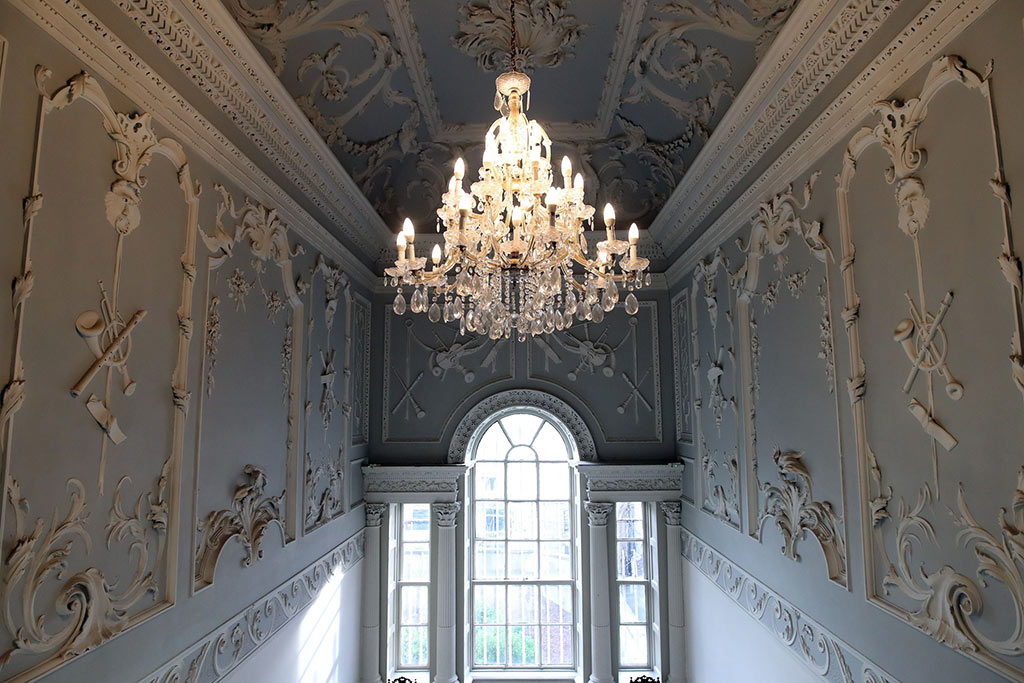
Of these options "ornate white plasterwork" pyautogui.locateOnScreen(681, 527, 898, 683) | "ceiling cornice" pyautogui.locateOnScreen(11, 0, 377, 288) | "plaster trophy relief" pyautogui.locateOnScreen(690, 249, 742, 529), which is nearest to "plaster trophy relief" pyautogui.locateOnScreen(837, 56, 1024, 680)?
"ornate white plasterwork" pyautogui.locateOnScreen(681, 527, 898, 683)

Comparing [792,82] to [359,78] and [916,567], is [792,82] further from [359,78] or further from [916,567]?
[359,78]

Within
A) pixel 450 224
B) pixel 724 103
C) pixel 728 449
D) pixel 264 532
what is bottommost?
pixel 264 532

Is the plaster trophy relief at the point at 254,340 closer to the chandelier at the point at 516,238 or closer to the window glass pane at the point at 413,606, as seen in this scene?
the chandelier at the point at 516,238

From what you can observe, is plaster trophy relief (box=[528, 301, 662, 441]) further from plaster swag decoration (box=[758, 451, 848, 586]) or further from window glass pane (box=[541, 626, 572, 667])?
plaster swag decoration (box=[758, 451, 848, 586])

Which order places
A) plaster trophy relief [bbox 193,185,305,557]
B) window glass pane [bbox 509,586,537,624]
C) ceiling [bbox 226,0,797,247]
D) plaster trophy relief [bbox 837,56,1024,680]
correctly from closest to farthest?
plaster trophy relief [bbox 837,56,1024,680] → plaster trophy relief [bbox 193,185,305,557] → ceiling [bbox 226,0,797,247] → window glass pane [bbox 509,586,537,624]

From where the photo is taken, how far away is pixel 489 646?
488cm

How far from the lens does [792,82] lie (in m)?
2.32

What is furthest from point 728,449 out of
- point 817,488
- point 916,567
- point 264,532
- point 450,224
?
point 264,532

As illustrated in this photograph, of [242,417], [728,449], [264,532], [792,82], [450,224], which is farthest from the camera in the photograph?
[728,449]

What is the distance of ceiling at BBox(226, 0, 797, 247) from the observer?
8.57 ft

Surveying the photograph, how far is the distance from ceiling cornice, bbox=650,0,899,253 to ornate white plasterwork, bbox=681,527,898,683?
6.95 feet

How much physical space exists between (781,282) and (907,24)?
114 centimetres

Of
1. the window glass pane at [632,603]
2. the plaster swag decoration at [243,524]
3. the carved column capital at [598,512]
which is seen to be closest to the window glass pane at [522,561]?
the carved column capital at [598,512]

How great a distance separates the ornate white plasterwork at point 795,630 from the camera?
2.08 m
